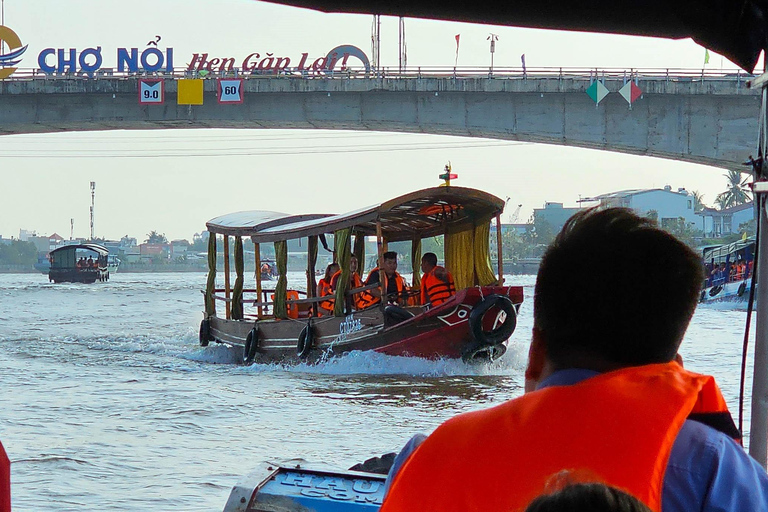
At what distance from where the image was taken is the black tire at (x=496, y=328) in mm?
12492

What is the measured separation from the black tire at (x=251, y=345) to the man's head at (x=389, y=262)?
321 centimetres

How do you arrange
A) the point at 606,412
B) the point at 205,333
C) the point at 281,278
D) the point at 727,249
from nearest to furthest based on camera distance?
the point at 606,412 → the point at 281,278 → the point at 205,333 → the point at 727,249

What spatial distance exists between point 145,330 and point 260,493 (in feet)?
81.5

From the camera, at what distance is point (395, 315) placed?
13094 mm

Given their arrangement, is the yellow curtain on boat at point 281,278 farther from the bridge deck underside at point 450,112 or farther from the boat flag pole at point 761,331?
the bridge deck underside at point 450,112

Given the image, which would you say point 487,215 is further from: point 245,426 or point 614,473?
point 614,473

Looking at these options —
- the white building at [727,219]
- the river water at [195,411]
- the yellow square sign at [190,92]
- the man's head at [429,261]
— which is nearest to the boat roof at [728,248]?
the river water at [195,411]

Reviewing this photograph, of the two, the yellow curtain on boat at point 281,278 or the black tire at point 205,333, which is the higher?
the yellow curtain on boat at point 281,278

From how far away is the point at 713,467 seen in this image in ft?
4.76

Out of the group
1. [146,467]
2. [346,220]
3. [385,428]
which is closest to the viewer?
[146,467]

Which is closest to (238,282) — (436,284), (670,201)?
(436,284)

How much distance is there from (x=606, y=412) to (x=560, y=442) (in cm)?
8

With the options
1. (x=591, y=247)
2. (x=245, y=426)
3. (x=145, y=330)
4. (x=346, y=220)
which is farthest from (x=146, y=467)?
(x=145, y=330)

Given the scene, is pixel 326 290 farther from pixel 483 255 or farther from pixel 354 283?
pixel 483 255
